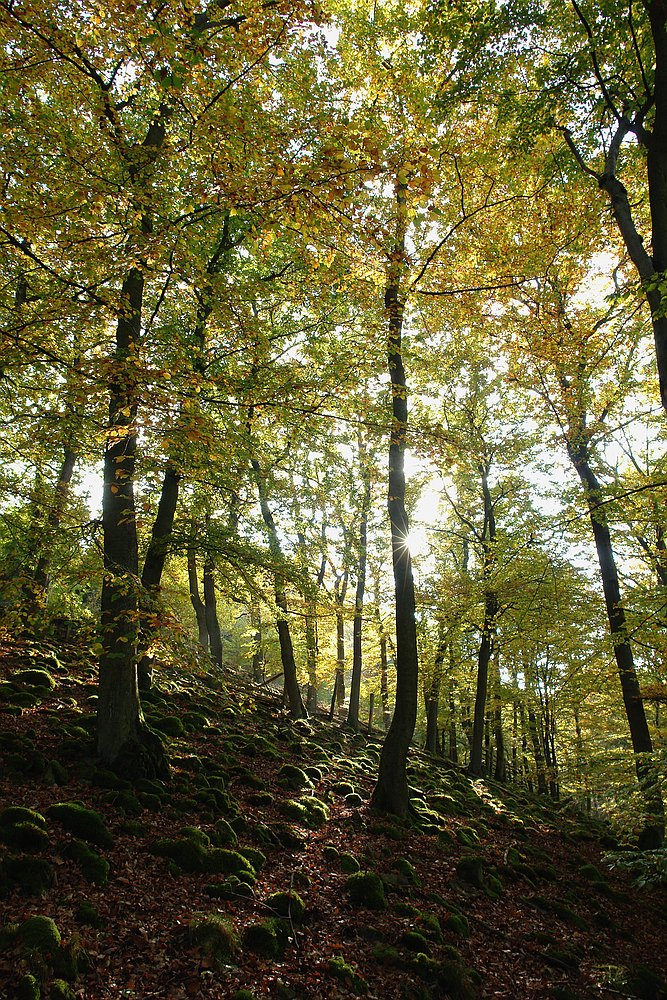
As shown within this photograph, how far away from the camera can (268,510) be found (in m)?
14.4

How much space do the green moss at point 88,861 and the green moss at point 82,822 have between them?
0.92ft

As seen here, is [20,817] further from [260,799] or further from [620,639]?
[620,639]

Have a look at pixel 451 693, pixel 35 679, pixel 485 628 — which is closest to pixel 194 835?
pixel 35 679

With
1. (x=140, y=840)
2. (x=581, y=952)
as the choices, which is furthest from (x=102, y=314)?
(x=581, y=952)

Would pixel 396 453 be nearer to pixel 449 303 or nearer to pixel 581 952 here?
pixel 449 303

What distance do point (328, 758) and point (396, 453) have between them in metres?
7.04

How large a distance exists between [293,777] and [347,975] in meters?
4.62

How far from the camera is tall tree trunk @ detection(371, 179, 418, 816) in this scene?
8820mm

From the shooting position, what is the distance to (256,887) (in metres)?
5.62

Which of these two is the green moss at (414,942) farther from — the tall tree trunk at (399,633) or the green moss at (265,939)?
the tall tree trunk at (399,633)

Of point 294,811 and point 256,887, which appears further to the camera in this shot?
point 294,811

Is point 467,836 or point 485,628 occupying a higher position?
point 485,628

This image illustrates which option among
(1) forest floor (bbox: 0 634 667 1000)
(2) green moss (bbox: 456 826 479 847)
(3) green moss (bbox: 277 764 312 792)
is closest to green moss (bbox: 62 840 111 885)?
(1) forest floor (bbox: 0 634 667 1000)

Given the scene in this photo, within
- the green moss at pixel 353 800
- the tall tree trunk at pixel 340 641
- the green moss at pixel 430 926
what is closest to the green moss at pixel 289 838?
the green moss at pixel 430 926
